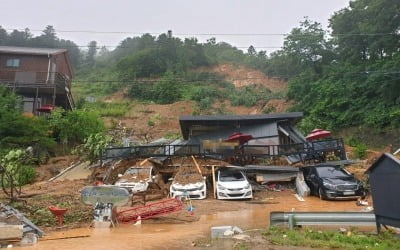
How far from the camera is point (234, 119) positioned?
79.9 ft

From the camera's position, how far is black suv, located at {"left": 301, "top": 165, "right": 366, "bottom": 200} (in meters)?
16.7

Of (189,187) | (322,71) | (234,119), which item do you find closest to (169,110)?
(322,71)

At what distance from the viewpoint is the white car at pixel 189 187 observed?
1723 cm

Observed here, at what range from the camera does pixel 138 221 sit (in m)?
12.5

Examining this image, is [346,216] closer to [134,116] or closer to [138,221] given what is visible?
[138,221]

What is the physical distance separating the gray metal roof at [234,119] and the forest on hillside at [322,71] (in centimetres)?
644

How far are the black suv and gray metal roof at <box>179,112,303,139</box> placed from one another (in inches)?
220

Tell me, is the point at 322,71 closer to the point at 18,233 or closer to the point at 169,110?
the point at 169,110

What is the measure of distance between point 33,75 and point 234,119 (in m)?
19.3

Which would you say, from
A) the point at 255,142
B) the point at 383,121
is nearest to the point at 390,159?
the point at 255,142

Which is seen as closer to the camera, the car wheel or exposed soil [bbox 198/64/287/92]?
the car wheel

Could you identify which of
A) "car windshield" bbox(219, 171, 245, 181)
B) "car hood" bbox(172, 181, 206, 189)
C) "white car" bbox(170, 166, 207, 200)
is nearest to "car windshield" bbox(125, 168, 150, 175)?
"white car" bbox(170, 166, 207, 200)

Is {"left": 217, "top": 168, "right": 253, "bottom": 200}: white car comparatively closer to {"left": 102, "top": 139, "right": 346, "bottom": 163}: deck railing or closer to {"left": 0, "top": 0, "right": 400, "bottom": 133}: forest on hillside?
{"left": 102, "top": 139, "right": 346, "bottom": 163}: deck railing

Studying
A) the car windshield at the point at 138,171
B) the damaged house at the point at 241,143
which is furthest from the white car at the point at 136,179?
the damaged house at the point at 241,143
